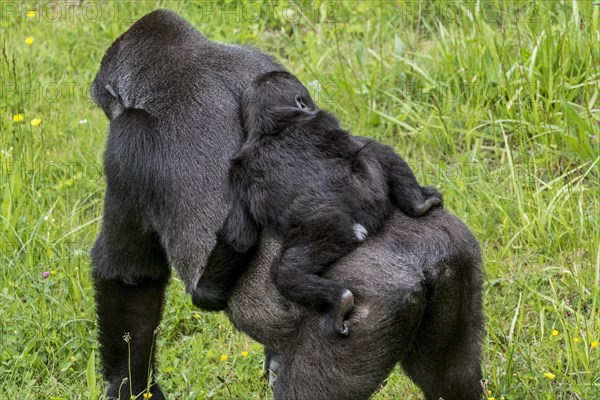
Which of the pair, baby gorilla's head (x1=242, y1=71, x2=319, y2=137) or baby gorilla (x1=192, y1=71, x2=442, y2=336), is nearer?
baby gorilla (x1=192, y1=71, x2=442, y2=336)

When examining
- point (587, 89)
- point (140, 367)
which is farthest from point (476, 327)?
point (587, 89)

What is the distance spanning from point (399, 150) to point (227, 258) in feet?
8.12

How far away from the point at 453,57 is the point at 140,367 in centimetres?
266

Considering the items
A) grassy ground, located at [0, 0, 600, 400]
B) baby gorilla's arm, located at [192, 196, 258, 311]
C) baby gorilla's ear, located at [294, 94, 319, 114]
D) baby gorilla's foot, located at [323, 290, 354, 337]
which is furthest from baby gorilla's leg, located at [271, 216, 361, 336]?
grassy ground, located at [0, 0, 600, 400]

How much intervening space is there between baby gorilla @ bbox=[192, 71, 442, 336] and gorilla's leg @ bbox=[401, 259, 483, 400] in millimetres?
270

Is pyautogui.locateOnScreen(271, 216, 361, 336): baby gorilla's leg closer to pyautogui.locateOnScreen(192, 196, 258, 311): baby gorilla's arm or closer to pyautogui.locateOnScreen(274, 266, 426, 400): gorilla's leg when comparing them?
pyautogui.locateOnScreen(274, 266, 426, 400): gorilla's leg

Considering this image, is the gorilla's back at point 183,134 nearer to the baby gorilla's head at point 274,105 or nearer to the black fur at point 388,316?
the baby gorilla's head at point 274,105

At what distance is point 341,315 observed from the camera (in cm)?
322

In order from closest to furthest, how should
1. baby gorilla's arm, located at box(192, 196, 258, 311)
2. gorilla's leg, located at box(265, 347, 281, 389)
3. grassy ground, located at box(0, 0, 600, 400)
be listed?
baby gorilla's arm, located at box(192, 196, 258, 311) → gorilla's leg, located at box(265, 347, 281, 389) → grassy ground, located at box(0, 0, 600, 400)

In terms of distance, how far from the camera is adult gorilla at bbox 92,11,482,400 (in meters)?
3.28

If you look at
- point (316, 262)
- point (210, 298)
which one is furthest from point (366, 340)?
point (210, 298)

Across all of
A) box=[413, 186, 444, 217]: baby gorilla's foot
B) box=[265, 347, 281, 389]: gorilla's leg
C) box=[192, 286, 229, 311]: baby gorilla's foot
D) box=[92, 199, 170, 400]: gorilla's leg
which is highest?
box=[413, 186, 444, 217]: baby gorilla's foot

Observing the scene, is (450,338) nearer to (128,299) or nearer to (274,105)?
(274,105)

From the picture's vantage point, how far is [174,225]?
12.1 feet
